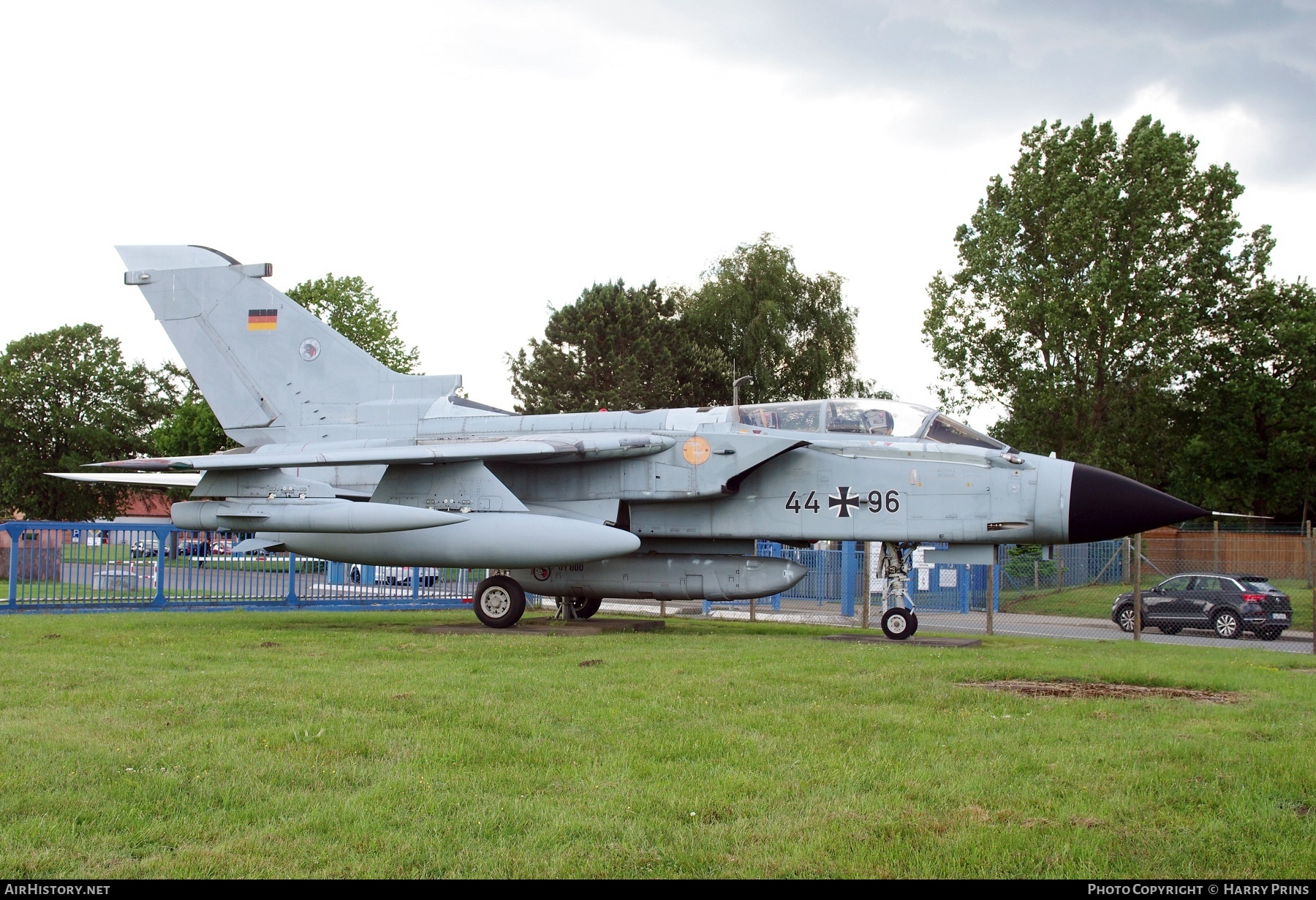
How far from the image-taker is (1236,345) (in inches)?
1644

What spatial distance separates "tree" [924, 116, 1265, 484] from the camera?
37.7m

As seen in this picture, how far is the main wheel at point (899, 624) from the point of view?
14.1 metres

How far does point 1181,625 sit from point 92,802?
20.1 meters

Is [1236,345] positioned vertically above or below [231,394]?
above

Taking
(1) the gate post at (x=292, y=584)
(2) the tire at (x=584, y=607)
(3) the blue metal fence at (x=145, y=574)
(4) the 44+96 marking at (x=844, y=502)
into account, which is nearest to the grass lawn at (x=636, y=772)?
(4) the 44+96 marking at (x=844, y=502)

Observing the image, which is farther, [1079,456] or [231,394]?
[1079,456]

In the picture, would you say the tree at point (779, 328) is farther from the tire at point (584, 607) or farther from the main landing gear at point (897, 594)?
the main landing gear at point (897, 594)

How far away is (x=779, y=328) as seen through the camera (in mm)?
47906

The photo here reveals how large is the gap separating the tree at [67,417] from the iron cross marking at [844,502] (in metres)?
51.8

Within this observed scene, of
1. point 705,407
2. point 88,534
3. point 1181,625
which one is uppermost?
point 705,407

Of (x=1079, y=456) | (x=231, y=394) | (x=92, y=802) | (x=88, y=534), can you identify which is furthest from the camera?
(x=1079, y=456)
